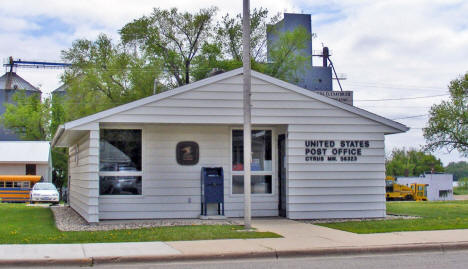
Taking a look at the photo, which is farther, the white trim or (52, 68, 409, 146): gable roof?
(52, 68, 409, 146): gable roof

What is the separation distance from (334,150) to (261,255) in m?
6.57

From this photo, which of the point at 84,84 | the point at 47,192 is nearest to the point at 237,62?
the point at 84,84

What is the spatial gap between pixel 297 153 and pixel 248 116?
3.22 meters

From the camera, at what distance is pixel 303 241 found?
11430 mm

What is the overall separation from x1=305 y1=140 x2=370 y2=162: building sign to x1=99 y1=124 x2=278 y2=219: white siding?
2.18 meters

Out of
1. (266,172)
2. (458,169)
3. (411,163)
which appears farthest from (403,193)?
(458,169)

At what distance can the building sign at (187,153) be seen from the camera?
1603 cm

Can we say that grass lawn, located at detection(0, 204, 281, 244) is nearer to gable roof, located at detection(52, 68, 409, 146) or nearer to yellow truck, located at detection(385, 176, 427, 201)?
gable roof, located at detection(52, 68, 409, 146)

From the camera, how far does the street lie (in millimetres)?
9320

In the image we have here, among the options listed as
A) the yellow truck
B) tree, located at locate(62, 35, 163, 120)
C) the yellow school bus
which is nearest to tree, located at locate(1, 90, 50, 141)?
tree, located at locate(62, 35, 163, 120)

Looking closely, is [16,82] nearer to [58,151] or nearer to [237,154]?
[58,151]

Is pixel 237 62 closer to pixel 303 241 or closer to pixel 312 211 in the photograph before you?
pixel 312 211

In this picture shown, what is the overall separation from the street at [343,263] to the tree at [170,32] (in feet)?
124

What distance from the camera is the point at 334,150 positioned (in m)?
16.1
